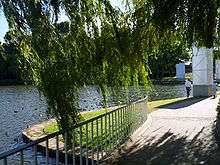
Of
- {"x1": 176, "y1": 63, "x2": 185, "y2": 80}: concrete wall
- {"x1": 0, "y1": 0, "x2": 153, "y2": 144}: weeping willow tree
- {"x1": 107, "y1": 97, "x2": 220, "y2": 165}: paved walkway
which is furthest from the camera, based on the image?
{"x1": 176, "y1": 63, "x2": 185, "y2": 80}: concrete wall

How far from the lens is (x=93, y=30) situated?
8.86m

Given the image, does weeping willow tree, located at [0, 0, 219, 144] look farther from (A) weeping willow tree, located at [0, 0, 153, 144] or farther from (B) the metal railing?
(B) the metal railing

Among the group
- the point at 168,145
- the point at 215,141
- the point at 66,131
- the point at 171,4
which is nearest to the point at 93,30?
the point at 171,4

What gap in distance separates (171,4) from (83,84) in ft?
7.00

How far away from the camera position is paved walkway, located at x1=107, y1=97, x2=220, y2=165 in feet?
31.2

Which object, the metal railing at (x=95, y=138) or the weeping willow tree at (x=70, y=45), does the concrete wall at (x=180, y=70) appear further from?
the weeping willow tree at (x=70, y=45)

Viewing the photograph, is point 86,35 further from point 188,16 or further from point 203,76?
point 203,76

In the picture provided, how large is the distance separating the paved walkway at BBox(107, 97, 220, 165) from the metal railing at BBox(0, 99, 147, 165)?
0.28 metres

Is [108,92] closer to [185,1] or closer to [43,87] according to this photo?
[43,87]

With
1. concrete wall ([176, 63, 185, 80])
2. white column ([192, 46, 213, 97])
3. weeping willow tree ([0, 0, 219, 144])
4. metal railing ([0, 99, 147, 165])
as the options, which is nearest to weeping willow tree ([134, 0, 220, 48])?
weeping willow tree ([0, 0, 219, 144])

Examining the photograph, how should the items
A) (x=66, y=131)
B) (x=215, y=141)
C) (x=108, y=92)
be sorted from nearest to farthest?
1. (x=66, y=131)
2. (x=108, y=92)
3. (x=215, y=141)

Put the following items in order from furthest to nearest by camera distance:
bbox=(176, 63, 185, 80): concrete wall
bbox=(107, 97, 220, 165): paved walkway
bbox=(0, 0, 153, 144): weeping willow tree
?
bbox=(176, 63, 185, 80): concrete wall < bbox=(107, 97, 220, 165): paved walkway < bbox=(0, 0, 153, 144): weeping willow tree

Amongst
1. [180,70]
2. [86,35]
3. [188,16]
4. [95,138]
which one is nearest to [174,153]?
[95,138]

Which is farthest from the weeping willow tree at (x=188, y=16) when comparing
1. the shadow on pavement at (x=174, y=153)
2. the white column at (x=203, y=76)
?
the white column at (x=203, y=76)
